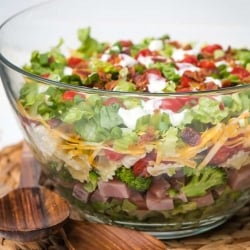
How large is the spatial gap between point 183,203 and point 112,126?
0.61ft

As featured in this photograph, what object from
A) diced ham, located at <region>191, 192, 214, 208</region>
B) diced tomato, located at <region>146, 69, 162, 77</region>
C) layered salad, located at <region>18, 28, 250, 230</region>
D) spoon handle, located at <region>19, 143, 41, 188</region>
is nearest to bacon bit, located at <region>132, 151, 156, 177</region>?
layered salad, located at <region>18, 28, 250, 230</region>

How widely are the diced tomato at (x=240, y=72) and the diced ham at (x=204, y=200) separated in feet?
0.85

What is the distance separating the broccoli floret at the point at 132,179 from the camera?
1.17m

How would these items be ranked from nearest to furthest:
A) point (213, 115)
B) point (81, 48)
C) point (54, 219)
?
point (213, 115) < point (54, 219) < point (81, 48)

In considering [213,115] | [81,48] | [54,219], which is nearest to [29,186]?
[54,219]

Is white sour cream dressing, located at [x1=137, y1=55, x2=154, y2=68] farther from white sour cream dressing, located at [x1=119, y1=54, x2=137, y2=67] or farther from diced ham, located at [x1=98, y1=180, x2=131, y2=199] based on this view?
diced ham, located at [x1=98, y1=180, x2=131, y2=199]

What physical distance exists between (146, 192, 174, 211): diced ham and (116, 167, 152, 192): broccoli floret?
1.0 inches

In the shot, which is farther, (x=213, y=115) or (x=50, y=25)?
(x=50, y=25)

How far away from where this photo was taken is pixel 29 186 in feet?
4.67

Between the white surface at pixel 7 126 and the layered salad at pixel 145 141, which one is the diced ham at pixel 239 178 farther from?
the white surface at pixel 7 126

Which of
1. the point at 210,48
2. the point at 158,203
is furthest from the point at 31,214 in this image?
the point at 210,48

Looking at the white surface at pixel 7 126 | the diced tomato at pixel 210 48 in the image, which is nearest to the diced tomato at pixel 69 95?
the diced tomato at pixel 210 48

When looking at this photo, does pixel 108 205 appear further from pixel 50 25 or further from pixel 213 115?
pixel 50 25

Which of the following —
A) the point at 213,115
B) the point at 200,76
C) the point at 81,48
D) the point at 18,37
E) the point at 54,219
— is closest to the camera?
the point at 213,115
